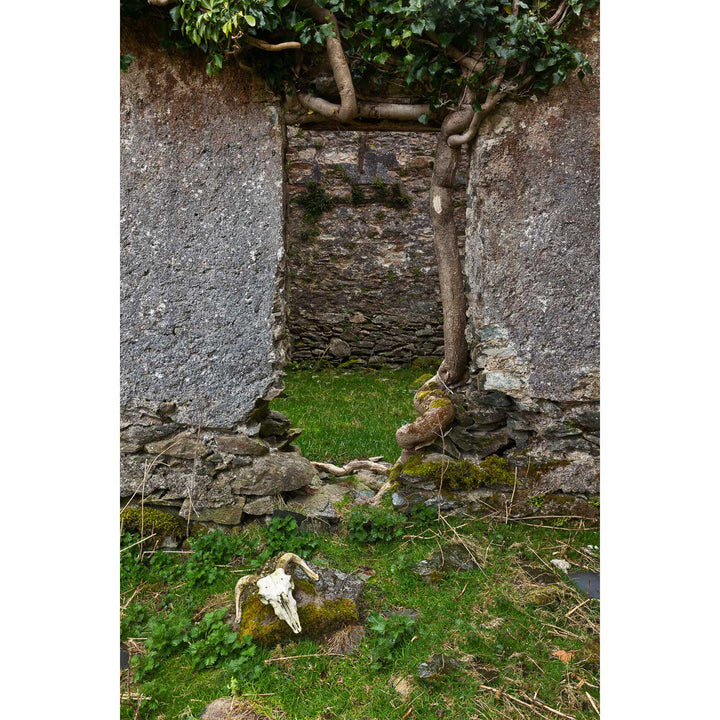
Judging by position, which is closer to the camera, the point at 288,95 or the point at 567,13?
the point at 567,13

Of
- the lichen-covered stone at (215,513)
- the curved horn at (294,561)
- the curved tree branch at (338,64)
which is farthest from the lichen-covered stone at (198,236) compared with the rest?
the curved horn at (294,561)

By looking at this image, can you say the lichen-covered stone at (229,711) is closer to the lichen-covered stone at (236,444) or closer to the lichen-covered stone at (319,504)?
the lichen-covered stone at (319,504)

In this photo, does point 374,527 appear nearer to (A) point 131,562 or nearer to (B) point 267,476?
(B) point 267,476

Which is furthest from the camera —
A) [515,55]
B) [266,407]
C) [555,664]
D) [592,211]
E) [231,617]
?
[266,407]

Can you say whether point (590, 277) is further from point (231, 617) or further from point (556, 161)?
point (231, 617)

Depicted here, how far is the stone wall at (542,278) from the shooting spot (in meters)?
2.89

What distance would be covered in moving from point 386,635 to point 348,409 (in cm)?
355

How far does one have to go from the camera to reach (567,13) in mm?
2697

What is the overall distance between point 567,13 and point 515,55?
355 millimetres

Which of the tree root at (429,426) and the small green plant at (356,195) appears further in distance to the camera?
the small green plant at (356,195)

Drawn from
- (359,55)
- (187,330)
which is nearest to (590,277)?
(359,55)

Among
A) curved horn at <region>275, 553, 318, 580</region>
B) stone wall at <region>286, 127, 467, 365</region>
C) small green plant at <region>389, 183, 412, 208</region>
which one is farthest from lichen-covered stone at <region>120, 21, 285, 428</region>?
small green plant at <region>389, 183, 412, 208</region>

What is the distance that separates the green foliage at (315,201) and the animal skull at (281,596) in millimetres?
6244

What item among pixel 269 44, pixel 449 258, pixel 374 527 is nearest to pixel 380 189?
pixel 449 258
